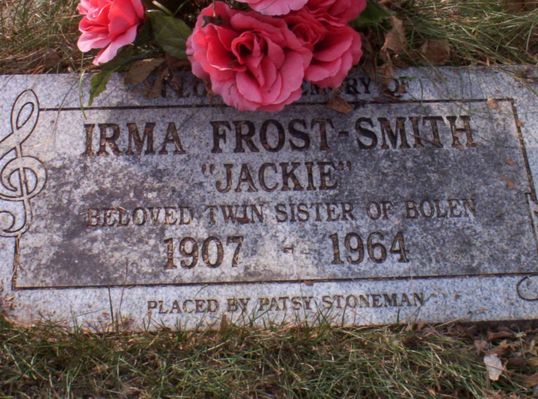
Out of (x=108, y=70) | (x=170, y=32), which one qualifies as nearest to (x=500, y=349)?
(x=170, y=32)

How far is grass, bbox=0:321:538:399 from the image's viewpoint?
2404 millimetres

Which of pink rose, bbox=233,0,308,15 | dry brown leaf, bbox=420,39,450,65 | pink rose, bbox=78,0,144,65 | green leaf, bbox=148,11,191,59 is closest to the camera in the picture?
pink rose, bbox=233,0,308,15

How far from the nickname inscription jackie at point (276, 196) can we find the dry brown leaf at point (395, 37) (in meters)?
0.24

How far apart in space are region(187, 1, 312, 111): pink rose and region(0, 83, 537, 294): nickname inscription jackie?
339 mm

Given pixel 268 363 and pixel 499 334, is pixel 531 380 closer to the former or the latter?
pixel 499 334

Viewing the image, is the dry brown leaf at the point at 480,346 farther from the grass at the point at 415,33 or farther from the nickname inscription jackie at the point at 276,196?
the grass at the point at 415,33

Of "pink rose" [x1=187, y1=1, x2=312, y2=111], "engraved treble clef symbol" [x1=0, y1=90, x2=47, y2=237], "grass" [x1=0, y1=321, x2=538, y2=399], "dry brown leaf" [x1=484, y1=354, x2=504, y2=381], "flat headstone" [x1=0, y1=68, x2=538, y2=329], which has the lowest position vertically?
"dry brown leaf" [x1=484, y1=354, x2=504, y2=381]

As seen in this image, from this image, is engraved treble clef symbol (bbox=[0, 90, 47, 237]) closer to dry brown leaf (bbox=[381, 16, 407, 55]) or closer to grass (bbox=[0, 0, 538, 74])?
grass (bbox=[0, 0, 538, 74])

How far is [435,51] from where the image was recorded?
2963 millimetres

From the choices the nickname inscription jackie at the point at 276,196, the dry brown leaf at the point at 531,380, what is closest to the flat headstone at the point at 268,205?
the nickname inscription jackie at the point at 276,196

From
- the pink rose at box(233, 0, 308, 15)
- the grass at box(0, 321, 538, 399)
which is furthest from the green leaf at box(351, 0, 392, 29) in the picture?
the grass at box(0, 321, 538, 399)

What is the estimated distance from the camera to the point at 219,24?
2.41 m

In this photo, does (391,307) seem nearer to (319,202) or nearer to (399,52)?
(319,202)

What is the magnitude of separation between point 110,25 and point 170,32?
253 mm
